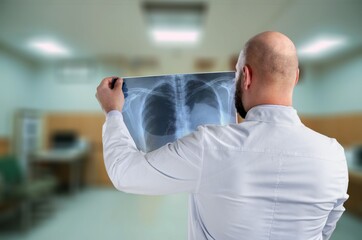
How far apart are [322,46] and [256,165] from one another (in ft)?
6.31

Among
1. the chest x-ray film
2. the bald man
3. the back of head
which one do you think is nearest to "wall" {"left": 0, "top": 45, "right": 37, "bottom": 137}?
the chest x-ray film

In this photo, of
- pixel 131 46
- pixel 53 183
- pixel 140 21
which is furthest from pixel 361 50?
pixel 53 183

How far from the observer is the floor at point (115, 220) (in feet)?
5.85

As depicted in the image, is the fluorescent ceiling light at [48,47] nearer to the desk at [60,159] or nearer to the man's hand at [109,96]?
the desk at [60,159]

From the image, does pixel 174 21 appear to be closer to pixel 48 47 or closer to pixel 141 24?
pixel 141 24

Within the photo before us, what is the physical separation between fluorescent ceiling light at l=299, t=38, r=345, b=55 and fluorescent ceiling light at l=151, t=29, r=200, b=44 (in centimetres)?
84

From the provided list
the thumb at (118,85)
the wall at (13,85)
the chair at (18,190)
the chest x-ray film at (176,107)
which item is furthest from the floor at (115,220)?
the thumb at (118,85)

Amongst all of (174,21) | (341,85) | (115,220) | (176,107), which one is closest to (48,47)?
(174,21)

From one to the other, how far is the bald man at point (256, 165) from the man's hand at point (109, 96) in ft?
0.14

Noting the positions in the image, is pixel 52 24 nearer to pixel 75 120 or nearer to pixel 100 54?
pixel 100 54

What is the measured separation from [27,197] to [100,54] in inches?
52.1

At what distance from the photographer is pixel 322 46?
77.8 inches

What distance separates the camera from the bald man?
390 mm

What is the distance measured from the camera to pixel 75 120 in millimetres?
2293
